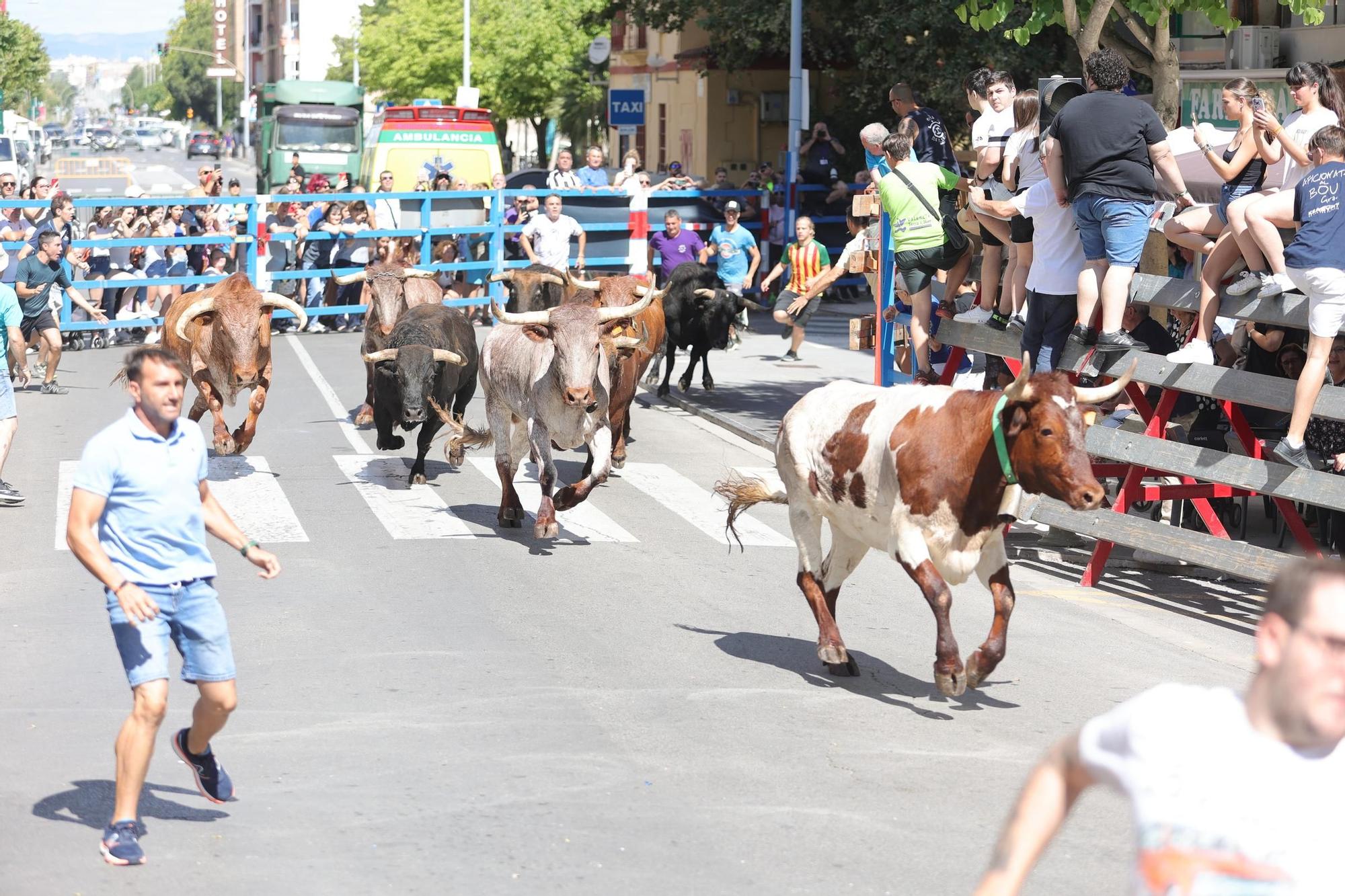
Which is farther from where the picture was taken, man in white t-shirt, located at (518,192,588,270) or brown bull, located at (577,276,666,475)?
man in white t-shirt, located at (518,192,588,270)

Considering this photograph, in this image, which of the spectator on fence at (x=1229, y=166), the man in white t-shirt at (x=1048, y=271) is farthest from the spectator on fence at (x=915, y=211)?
the spectator on fence at (x=1229, y=166)

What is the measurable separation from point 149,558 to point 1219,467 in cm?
722

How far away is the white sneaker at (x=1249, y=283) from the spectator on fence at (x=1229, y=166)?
0.28 meters

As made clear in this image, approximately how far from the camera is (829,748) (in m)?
8.00

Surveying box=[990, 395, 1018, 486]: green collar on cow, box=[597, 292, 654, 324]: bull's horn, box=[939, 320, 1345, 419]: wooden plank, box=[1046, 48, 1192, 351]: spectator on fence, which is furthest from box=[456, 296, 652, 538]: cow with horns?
box=[990, 395, 1018, 486]: green collar on cow

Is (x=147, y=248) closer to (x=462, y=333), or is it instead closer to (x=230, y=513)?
(x=462, y=333)

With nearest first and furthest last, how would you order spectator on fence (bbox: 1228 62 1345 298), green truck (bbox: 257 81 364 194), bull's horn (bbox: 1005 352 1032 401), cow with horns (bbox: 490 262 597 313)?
bull's horn (bbox: 1005 352 1032 401)
spectator on fence (bbox: 1228 62 1345 298)
cow with horns (bbox: 490 262 597 313)
green truck (bbox: 257 81 364 194)

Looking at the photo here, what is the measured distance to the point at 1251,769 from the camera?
10.2 ft

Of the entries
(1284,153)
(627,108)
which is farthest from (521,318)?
(627,108)

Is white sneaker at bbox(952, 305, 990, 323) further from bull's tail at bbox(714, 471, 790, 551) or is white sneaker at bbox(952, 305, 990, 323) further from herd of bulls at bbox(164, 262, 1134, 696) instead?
bull's tail at bbox(714, 471, 790, 551)

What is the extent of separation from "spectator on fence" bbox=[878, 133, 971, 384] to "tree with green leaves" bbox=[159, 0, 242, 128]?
134 m

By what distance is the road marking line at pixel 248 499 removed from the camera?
42.5 ft

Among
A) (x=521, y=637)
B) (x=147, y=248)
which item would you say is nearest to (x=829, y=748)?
(x=521, y=637)

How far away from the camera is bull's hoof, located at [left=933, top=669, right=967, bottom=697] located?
8.38m
